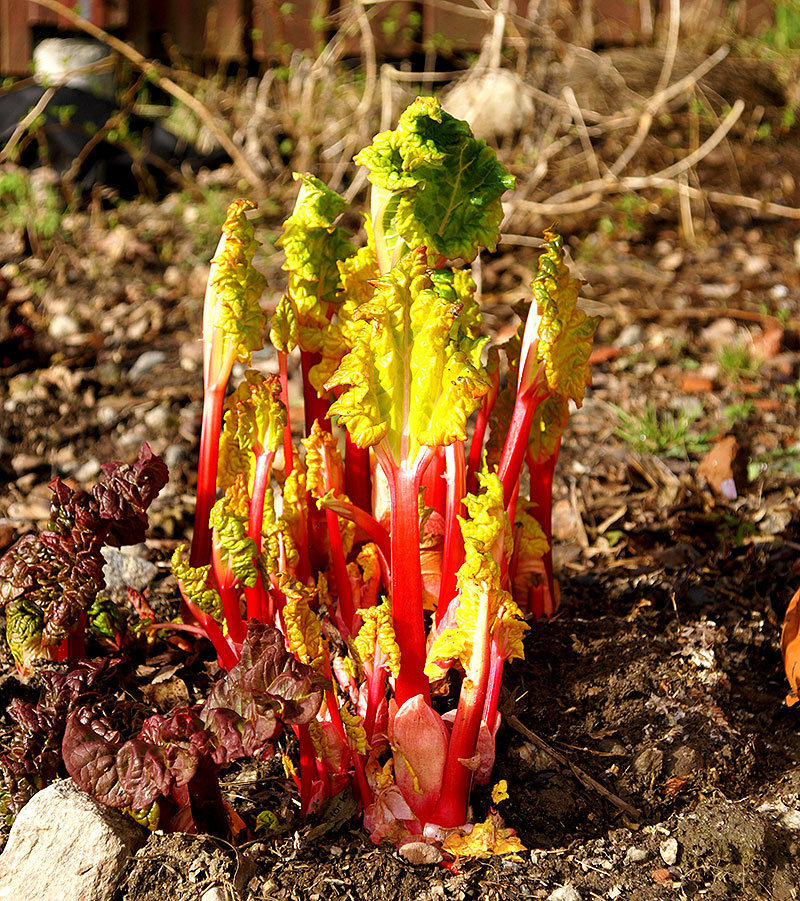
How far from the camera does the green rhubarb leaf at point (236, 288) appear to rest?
190 centimetres

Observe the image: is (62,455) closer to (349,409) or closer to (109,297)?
(109,297)

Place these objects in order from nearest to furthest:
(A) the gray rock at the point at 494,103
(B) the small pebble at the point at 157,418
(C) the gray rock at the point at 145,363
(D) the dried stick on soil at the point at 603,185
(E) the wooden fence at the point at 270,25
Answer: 1. (B) the small pebble at the point at 157,418
2. (C) the gray rock at the point at 145,363
3. (D) the dried stick on soil at the point at 603,185
4. (A) the gray rock at the point at 494,103
5. (E) the wooden fence at the point at 270,25

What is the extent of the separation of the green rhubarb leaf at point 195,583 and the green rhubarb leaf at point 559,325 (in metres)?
0.75

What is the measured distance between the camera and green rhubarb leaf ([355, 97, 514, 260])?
1624 millimetres

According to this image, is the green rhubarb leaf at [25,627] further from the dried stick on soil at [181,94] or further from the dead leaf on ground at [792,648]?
the dried stick on soil at [181,94]

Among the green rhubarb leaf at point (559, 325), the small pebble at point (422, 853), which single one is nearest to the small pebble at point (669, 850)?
the small pebble at point (422, 853)

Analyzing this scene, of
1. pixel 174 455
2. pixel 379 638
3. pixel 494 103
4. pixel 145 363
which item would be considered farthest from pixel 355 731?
pixel 494 103

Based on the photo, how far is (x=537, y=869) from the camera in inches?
A: 68.3

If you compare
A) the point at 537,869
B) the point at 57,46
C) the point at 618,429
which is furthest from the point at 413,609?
the point at 57,46

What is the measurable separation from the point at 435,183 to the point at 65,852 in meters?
A: 1.29

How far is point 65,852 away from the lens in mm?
1620

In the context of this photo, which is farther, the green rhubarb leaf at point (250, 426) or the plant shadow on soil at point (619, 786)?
the green rhubarb leaf at point (250, 426)

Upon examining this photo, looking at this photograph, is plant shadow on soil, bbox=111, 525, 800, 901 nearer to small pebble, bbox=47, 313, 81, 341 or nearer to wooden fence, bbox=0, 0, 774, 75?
small pebble, bbox=47, 313, 81, 341

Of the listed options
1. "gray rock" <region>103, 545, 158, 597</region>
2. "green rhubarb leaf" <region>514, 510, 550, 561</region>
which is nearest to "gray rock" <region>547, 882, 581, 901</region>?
"green rhubarb leaf" <region>514, 510, 550, 561</region>
